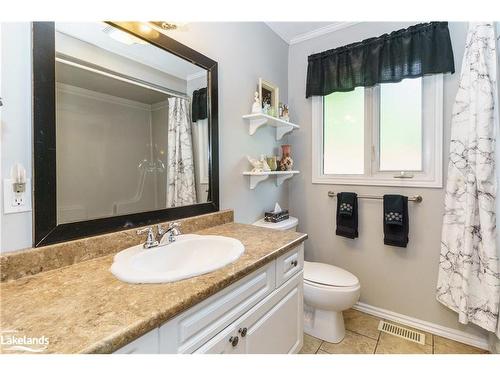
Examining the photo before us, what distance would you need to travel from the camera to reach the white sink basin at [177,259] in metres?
0.77

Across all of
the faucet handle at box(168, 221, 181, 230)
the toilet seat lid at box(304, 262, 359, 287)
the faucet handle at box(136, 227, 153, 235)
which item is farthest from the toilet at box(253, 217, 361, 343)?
the faucet handle at box(136, 227, 153, 235)

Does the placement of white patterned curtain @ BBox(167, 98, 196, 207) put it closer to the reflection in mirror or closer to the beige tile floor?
the reflection in mirror

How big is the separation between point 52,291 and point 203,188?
Result: 0.88m

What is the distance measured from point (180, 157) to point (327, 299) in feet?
4.23

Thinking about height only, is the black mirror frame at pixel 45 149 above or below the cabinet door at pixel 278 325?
above

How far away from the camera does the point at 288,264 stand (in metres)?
1.20

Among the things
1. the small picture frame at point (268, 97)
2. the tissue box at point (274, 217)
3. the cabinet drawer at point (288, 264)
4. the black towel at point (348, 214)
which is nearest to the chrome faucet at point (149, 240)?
the cabinet drawer at point (288, 264)

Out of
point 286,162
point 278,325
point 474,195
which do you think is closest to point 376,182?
point 474,195

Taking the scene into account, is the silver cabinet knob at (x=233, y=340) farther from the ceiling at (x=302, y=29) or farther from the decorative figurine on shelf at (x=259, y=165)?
the ceiling at (x=302, y=29)

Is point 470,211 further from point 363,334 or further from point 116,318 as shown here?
point 116,318

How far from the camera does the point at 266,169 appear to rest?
1812mm

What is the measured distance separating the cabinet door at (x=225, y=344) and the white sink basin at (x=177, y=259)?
22cm

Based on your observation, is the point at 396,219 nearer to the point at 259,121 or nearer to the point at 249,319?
the point at 259,121
